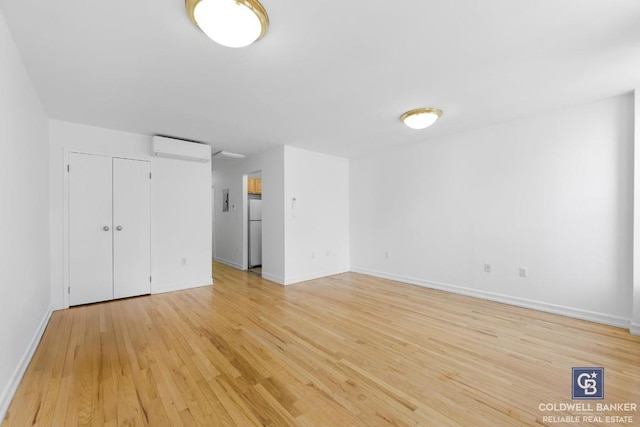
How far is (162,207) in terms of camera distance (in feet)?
13.3

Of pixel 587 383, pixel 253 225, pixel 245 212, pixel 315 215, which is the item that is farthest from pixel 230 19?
pixel 253 225

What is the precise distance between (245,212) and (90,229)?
257cm

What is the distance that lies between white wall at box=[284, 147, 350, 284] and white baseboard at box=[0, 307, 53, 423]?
9.43ft

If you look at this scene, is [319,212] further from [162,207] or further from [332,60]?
[332,60]


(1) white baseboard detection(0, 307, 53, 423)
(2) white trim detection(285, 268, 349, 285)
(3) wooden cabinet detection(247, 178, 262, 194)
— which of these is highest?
(3) wooden cabinet detection(247, 178, 262, 194)

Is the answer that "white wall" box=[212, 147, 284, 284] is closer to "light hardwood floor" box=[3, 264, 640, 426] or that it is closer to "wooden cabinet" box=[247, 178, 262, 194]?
"wooden cabinet" box=[247, 178, 262, 194]

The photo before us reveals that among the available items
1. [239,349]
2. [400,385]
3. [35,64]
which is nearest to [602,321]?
[400,385]

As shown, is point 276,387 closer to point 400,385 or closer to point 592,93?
point 400,385

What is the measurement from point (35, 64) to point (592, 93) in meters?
4.97

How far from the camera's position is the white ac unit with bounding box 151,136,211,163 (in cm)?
379

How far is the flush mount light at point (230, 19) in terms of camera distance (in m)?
1.44

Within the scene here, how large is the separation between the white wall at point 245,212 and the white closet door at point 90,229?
2.26 meters

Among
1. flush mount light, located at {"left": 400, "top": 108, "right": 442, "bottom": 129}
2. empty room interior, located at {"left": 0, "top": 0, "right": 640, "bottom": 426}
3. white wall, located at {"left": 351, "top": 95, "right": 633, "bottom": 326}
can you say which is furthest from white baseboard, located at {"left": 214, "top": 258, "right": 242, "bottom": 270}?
flush mount light, located at {"left": 400, "top": 108, "right": 442, "bottom": 129}

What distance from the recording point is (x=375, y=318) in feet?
9.88
